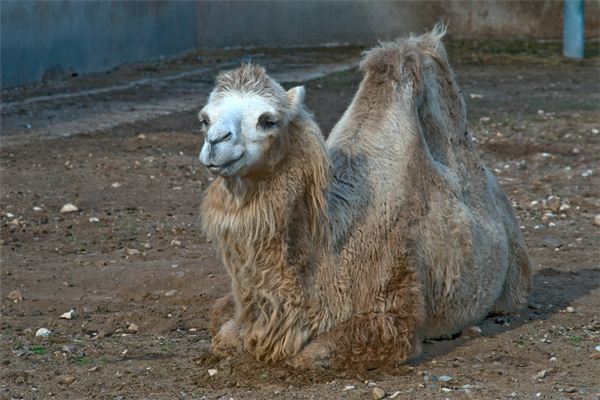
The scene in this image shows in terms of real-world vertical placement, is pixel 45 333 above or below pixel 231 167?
below

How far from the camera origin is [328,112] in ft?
45.9

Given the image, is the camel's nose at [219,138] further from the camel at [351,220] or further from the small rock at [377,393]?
the small rock at [377,393]

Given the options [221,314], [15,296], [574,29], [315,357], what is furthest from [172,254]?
[574,29]

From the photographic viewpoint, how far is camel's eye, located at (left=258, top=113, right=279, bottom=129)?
209 inches

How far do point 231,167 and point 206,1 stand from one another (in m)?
15.3

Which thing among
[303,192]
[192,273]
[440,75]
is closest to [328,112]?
[192,273]

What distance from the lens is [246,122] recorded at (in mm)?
5285

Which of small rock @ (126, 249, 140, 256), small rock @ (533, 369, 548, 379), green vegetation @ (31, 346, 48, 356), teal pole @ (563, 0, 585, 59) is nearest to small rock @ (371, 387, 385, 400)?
small rock @ (533, 369, 548, 379)

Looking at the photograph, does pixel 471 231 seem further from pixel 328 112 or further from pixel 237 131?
pixel 328 112

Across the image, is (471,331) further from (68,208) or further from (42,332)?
(68,208)

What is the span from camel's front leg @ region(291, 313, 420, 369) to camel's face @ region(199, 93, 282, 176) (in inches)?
33.5

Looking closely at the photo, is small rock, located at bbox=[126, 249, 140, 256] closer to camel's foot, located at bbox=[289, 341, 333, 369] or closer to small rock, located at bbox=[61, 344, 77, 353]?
small rock, located at bbox=[61, 344, 77, 353]

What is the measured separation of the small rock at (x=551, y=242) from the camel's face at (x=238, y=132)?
381 cm

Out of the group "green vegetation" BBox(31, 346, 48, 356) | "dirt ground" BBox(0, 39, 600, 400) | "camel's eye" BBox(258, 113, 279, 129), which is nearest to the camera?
"camel's eye" BBox(258, 113, 279, 129)
